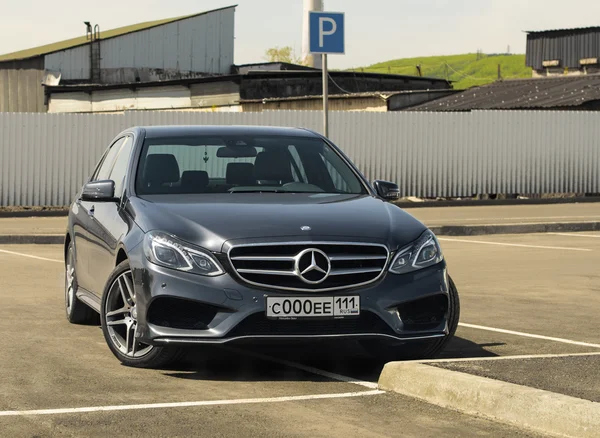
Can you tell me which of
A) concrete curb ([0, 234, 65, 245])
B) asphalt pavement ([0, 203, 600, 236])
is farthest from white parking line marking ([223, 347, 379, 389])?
asphalt pavement ([0, 203, 600, 236])

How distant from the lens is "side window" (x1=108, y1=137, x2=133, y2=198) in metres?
9.30

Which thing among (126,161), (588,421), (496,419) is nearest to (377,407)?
(496,419)

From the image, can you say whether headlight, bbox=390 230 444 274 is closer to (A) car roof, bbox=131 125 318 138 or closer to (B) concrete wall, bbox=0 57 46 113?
(A) car roof, bbox=131 125 318 138

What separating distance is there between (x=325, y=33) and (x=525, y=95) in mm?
22857

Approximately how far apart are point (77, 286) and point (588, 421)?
17.5 ft

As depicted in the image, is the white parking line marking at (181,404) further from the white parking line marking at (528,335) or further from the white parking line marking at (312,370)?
the white parking line marking at (528,335)

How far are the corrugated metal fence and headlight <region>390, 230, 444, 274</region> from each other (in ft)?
71.3

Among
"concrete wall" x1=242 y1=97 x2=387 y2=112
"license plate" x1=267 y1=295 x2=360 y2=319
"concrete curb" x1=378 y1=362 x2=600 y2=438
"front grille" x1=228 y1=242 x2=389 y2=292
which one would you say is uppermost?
"concrete wall" x1=242 y1=97 x2=387 y2=112

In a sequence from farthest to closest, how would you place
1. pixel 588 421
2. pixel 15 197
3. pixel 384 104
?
pixel 384 104
pixel 15 197
pixel 588 421

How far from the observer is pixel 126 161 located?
9.51m

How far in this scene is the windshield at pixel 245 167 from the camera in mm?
9102

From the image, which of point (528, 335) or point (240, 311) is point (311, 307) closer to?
point (240, 311)

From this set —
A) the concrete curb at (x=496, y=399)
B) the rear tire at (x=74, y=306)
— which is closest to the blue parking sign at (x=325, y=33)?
the rear tire at (x=74, y=306)

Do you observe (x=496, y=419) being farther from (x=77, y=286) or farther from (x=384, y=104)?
(x=384, y=104)
